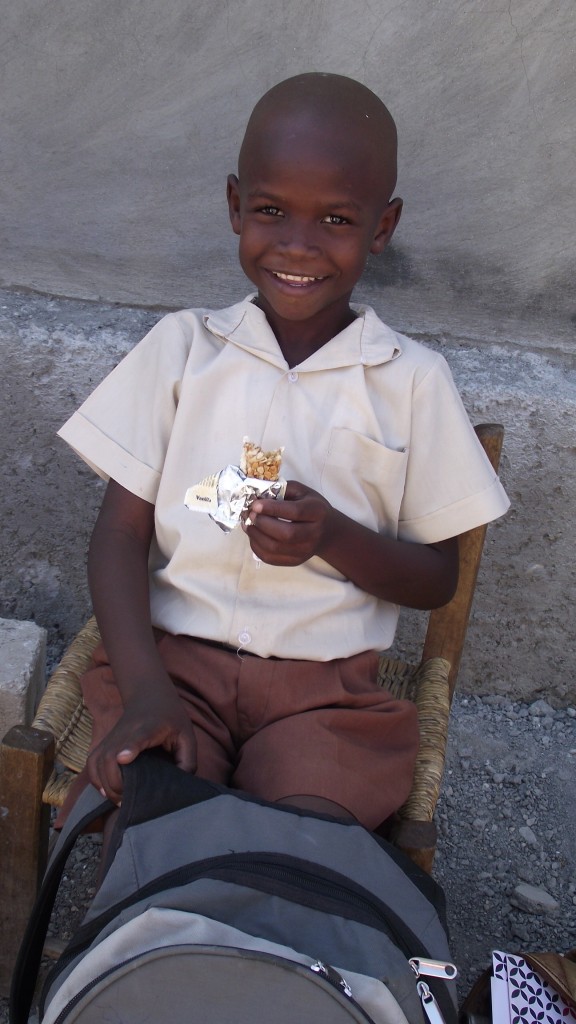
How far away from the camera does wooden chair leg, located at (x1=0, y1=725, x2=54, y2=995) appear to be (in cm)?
145

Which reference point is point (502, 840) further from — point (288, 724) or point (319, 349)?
point (319, 349)

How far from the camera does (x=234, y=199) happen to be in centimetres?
162

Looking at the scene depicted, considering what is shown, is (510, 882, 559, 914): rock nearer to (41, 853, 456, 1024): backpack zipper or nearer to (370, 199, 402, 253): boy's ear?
(41, 853, 456, 1024): backpack zipper

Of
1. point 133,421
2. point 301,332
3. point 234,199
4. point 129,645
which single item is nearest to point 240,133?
point 234,199

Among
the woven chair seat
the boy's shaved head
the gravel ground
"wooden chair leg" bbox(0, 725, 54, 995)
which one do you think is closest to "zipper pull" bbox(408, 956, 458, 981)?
the woven chair seat

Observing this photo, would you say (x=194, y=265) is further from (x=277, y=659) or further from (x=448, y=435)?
(x=277, y=659)

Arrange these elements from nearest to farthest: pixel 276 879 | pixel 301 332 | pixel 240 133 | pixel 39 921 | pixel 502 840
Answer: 1. pixel 276 879
2. pixel 39 921
3. pixel 301 332
4. pixel 502 840
5. pixel 240 133

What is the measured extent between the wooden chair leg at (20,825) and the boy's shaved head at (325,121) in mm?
907

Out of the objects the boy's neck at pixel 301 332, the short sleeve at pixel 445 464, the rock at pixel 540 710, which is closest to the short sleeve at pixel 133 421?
the boy's neck at pixel 301 332

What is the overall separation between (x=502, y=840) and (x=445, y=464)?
37.1 inches

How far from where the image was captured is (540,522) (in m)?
2.21

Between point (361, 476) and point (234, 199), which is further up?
point (234, 199)

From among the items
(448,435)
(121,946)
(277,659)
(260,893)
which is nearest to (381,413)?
(448,435)

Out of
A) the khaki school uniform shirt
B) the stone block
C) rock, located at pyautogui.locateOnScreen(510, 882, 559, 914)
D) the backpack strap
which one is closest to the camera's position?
the backpack strap
